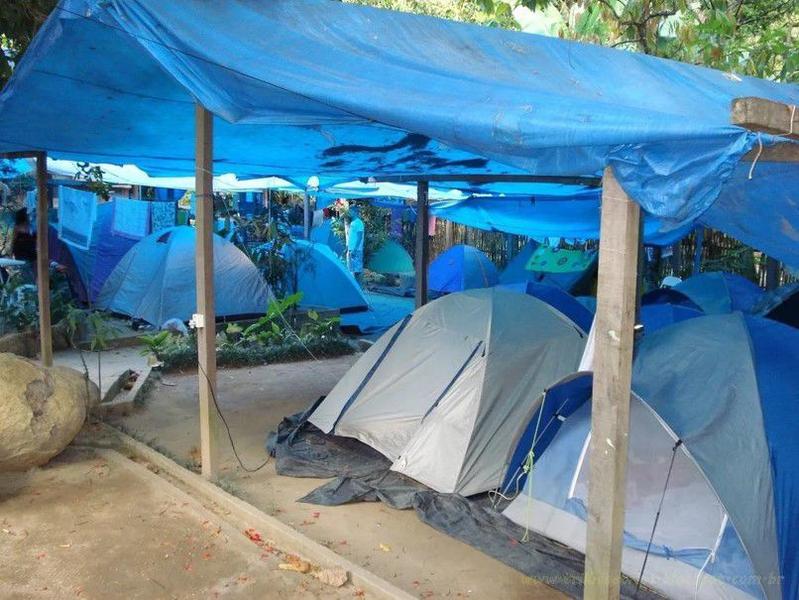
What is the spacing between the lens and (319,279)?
1202cm

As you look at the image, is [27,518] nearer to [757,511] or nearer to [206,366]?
[206,366]

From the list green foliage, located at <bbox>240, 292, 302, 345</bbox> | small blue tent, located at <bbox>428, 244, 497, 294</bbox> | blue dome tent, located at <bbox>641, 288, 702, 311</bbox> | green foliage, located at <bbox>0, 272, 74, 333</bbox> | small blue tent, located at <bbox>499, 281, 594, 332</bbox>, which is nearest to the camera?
small blue tent, located at <bbox>499, 281, 594, 332</bbox>

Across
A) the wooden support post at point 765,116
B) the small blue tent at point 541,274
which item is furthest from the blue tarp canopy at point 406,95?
the small blue tent at point 541,274

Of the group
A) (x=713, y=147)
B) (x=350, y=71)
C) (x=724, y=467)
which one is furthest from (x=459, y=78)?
(x=724, y=467)

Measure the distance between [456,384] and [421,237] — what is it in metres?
3.43

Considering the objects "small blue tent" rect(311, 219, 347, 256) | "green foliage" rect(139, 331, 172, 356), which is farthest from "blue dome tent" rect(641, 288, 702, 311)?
"small blue tent" rect(311, 219, 347, 256)

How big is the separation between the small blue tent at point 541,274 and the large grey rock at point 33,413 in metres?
8.18

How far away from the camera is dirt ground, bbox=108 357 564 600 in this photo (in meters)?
3.99

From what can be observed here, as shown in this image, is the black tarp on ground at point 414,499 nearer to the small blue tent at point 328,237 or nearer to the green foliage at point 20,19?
the green foliage at point 20,19

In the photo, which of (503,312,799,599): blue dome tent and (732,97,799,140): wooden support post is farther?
(503,312,799,599): blue dome tent

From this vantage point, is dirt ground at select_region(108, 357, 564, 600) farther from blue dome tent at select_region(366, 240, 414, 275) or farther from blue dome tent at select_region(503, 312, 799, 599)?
blue dome tent at select_region(366, 240, 414, 275)

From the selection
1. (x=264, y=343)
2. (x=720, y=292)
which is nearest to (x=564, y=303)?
(x=720, y=292)

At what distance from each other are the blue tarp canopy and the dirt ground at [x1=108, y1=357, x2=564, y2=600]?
2143mm

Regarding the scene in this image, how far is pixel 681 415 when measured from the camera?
403cm
